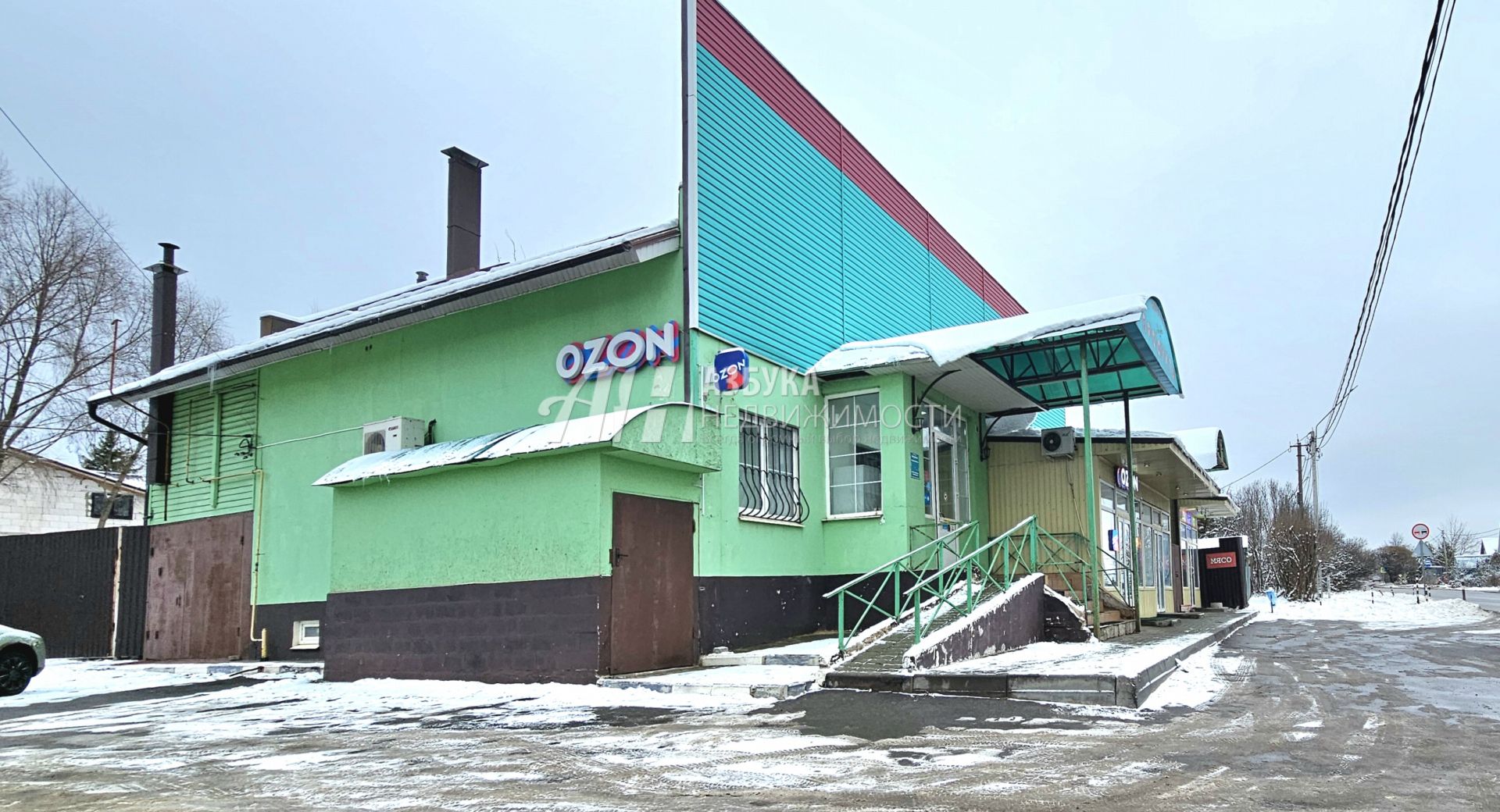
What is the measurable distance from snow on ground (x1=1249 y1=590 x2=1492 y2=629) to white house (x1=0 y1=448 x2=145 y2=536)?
31.8 metres

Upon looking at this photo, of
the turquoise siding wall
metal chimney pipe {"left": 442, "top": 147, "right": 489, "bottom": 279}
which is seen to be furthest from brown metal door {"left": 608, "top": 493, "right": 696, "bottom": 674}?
metal chimney pipe {"left": 442, "top": 147, "right": 489, "bottom": 279}

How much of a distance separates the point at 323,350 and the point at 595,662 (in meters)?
8.46

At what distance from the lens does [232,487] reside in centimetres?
1688

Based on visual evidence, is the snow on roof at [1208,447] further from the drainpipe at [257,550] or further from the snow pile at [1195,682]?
the drainpipe at [257,550]

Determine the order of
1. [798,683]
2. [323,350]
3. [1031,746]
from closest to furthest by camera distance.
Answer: [1031,746] < [798,683] < [323,350]

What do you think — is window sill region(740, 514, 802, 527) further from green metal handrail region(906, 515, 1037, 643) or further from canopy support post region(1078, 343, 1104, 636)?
canopy support post region(1078, 343, 1104, 636)

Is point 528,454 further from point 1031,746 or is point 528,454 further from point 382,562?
point 1031,746

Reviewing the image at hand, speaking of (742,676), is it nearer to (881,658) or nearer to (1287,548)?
(881,658)

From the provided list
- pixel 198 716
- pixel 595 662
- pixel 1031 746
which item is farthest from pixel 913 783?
pixel 198 716

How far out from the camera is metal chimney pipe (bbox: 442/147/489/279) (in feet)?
58.4

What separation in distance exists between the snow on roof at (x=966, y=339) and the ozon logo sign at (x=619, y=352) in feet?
8.45

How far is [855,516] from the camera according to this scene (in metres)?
13.4

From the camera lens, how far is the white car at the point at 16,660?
12188 mm

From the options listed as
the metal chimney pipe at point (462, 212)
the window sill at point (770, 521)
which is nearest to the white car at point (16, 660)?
the metal chimney pipe at point (462, 212)
